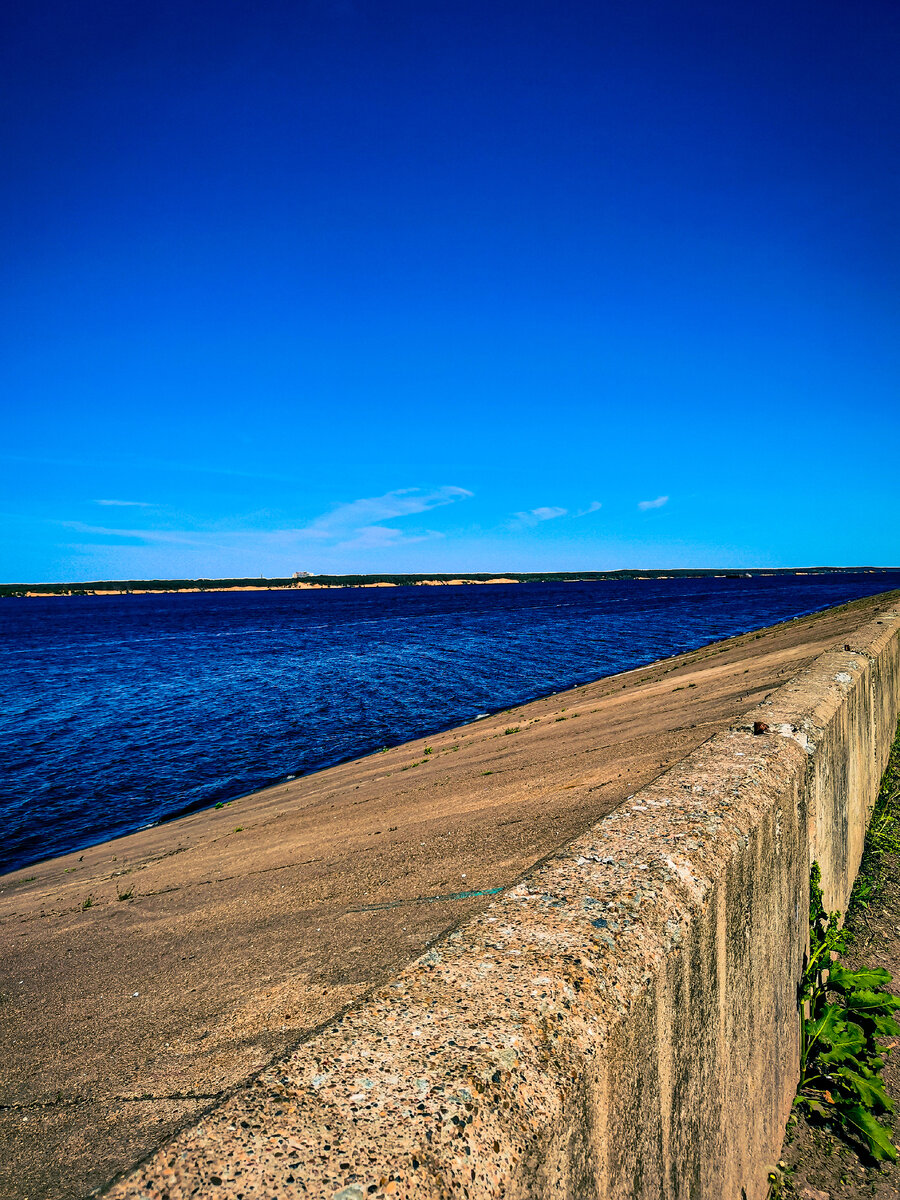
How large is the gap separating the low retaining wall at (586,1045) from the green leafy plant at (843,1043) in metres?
0.20

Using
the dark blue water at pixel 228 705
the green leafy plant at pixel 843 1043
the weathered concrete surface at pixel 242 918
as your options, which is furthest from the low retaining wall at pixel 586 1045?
the dark blue water at pixel 228 705

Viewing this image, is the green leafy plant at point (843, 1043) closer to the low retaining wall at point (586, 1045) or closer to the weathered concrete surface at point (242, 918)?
the low retaining wall at point (586, 1045)

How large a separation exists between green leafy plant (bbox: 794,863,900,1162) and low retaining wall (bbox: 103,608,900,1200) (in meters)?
0.20

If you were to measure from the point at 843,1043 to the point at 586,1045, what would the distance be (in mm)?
2235

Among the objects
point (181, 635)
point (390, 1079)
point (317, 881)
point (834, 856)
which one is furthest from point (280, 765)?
point (181, 635)

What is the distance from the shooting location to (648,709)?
37.2 ft

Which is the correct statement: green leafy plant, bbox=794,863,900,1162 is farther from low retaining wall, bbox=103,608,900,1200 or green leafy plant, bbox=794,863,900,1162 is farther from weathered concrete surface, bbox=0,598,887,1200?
weathered concrete surface, bbox=0,598,887,1200

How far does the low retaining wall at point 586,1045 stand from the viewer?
1.26 meters

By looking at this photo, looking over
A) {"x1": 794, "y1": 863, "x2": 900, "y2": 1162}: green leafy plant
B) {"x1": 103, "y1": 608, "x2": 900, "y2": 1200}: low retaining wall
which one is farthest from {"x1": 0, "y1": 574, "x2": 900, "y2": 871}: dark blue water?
{"x1": 103, "y1": 608, "x2": 900, "y2": 1200}: low retaining wall

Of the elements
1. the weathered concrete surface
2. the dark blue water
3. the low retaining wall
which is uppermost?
the low retaining wall

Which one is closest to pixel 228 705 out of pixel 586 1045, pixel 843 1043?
pixel 843 1043

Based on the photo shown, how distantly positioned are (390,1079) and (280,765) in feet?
50.9

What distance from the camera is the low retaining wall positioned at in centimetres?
126

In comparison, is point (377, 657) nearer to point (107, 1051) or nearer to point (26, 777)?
point (26, 777)
